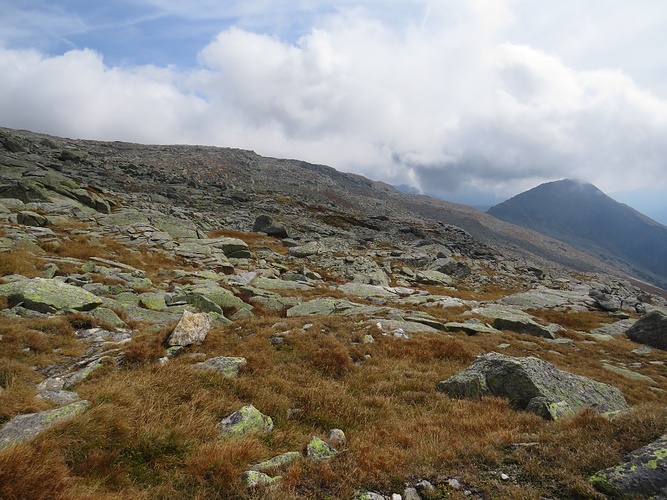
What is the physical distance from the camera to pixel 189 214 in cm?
5794

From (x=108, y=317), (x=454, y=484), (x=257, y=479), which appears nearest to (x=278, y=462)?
(x=257, y=479)

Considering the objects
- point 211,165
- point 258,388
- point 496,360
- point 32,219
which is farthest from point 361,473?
point 211,165

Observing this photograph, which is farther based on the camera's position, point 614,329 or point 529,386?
point 614,329

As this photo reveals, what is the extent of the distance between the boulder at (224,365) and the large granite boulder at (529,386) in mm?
6670

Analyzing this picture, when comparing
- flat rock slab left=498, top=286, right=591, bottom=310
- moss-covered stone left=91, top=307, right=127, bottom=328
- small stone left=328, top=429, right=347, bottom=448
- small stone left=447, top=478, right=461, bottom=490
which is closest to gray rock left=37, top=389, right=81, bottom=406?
small stone left=328, top=429, right=347, bottom=448

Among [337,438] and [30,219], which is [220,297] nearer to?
[337,438]

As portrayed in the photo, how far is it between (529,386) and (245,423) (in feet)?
27.8

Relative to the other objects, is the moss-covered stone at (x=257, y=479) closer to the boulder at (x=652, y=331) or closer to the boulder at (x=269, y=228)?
the boulder at (x=652, y=331)

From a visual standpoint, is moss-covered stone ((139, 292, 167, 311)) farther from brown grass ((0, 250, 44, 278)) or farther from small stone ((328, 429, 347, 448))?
small stone ((328, 429, 347, 448))

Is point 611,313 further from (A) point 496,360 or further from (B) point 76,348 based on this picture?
(B) point 76,348

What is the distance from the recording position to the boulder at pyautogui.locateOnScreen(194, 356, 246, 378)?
9.44 meters

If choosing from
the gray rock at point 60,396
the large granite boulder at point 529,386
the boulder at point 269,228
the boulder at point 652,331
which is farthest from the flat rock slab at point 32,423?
the boulder at point 269,228

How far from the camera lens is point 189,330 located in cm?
1199

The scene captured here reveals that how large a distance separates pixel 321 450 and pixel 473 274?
5662 cm
